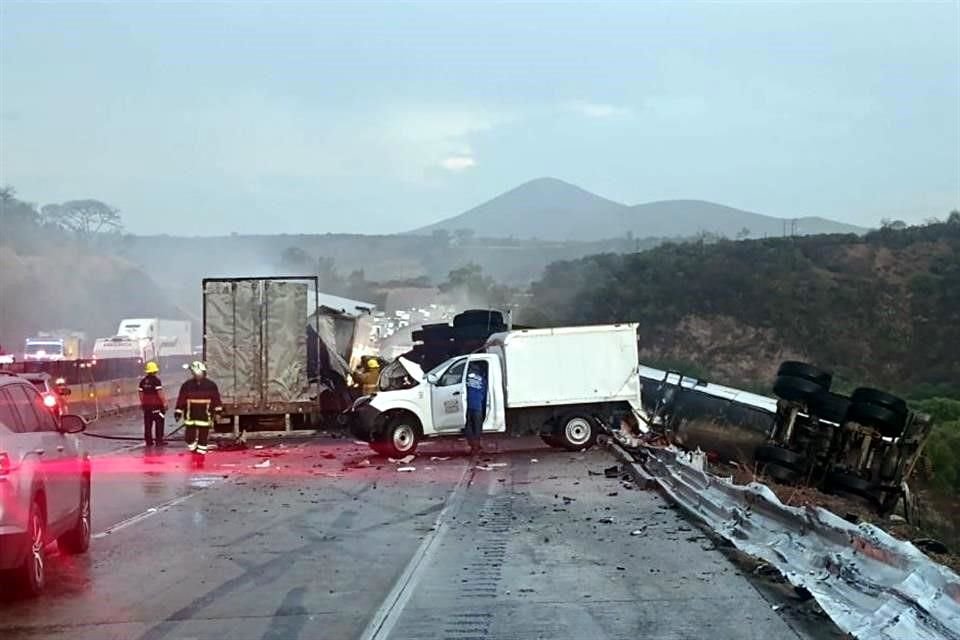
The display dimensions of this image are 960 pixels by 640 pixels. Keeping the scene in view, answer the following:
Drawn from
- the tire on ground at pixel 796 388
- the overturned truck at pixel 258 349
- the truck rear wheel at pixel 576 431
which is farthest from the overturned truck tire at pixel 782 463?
the overturned truck at pixel 258 349

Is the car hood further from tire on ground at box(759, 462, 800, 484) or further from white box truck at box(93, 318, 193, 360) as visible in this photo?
white box truck at box(93, 318, 193, 360)

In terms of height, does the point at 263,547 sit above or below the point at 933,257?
below

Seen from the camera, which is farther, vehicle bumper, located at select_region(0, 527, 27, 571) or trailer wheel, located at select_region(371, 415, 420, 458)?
trailer wheel, located at select_region(371, 415, 420, 458)

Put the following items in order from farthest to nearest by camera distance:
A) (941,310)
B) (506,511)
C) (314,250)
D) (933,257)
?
(314,250)
(933,257)
(941,310)
(506,511)

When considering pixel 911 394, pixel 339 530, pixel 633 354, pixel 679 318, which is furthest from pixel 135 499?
pixel 679 318

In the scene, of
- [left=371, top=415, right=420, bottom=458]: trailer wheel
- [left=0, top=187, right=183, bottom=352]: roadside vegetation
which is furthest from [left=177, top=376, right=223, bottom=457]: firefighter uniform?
[left=0, top=187, right=183, bottom=352]: roadside vegetation

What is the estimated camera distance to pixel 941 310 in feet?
185

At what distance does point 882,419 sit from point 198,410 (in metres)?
12.1

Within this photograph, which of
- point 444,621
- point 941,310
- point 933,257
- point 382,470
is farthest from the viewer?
point 933,257

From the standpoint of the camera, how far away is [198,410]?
21.9 metres

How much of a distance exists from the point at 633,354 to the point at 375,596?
14.9 meters

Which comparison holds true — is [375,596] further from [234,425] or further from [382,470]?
[234,425]

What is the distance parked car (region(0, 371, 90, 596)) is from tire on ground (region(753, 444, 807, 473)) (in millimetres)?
11162

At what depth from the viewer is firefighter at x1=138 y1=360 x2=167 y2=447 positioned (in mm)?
23672
